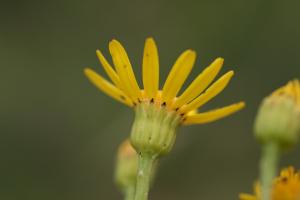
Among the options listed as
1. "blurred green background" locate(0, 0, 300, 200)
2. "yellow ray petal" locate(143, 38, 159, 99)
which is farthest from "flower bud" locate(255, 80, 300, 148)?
"blurred green background" locate(0, 0, 300, 200)

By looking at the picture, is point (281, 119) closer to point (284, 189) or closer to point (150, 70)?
point (284, 189)

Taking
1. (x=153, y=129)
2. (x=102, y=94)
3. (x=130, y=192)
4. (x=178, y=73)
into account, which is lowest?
(x=130, y=192)

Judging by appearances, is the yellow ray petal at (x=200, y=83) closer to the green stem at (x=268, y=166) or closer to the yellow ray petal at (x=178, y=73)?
the yellow ray petal at (x=178, y=73)

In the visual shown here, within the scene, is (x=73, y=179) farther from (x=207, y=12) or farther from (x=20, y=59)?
(x=207, y=12)

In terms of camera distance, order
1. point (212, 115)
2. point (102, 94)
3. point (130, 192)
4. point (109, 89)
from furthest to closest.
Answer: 1. point (102, 94)
2. point (130, 192)
3. point (109, 89)
4. point (212, 115)

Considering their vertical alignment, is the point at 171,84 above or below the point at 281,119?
above

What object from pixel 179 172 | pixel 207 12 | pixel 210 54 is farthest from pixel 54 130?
pixel 207 12

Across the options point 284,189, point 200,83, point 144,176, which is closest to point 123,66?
point 200,83
